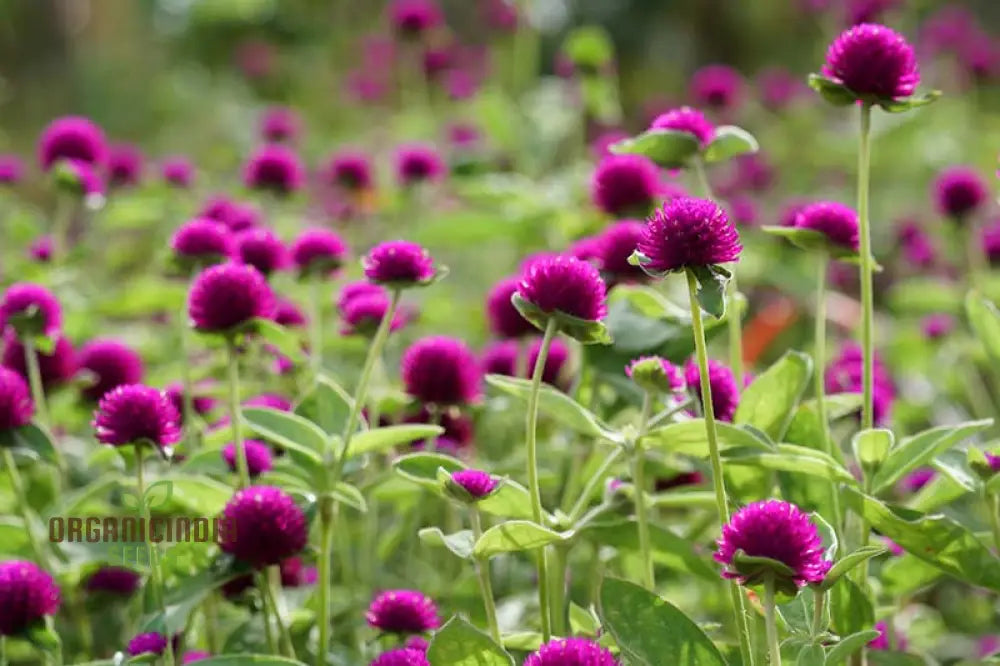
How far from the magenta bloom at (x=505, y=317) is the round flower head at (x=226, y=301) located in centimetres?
40

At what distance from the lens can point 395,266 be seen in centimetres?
111

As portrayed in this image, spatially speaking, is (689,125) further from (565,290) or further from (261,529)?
(261,529)

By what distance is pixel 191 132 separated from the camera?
5.10 meters

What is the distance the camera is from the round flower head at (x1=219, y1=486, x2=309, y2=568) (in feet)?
3.41

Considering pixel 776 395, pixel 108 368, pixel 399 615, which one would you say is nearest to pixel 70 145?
pixel 108 368

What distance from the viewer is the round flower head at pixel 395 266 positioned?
1.11m

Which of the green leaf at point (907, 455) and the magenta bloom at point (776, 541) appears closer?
the magenta bloom at point (776, 541)

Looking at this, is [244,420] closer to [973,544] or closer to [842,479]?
[842,479]

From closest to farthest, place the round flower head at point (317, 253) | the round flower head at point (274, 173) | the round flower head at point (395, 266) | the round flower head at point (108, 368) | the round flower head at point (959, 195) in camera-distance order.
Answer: the round flower head at point (395, 266) → the round flower head at point (317, 253) → the round flower head at point (108, 368) → the round flower head at point (959, 195) → the round flower head at point (274, 173)

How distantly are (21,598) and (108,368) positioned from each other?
545 millimetres

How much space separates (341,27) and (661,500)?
19.9 ft

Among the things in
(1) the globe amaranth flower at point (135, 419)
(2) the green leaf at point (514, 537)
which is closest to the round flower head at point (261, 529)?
(1) the globe amaranth flower at point (135, 419)

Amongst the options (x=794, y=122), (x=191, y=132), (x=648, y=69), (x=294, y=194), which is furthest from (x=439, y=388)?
(x=648, y=69)

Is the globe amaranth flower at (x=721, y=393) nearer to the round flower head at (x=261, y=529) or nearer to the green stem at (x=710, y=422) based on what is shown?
the green stem at (x=710, y=422)
